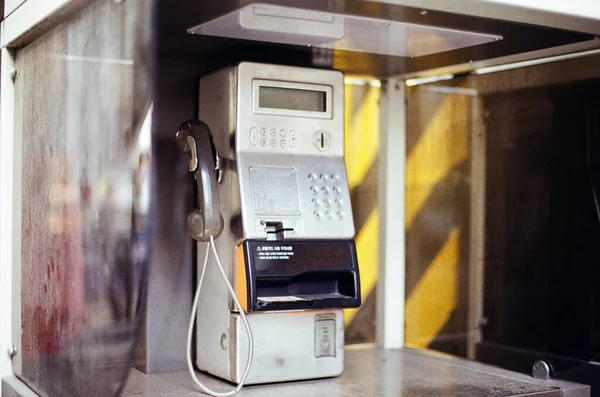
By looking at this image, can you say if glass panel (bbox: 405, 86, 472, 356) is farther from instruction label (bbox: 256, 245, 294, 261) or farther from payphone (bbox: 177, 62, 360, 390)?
instruction label (bbox: 256, 245, 294, 261)

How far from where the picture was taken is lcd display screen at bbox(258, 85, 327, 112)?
1.58 m

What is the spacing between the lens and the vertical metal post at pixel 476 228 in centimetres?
183

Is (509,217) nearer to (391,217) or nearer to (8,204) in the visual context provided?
(391,217)

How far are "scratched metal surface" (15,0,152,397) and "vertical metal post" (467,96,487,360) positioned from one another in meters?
0.94

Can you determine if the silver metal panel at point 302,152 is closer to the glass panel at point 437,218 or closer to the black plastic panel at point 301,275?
the black plastic panel at point 301,275

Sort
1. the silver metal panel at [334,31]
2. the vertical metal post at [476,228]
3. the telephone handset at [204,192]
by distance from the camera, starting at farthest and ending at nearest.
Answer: the vertical metal post at [476,228] < the telephone handset at [204,192] < the silver metal panel at [334,31]

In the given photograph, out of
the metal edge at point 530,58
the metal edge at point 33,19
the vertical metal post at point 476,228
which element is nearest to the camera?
the metal edge at point 33,19

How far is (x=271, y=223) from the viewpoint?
152cm

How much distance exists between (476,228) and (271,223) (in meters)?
0.56

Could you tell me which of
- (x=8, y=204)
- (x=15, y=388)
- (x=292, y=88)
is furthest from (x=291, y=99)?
(x=15, y=388)

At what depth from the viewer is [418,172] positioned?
199 centimetres

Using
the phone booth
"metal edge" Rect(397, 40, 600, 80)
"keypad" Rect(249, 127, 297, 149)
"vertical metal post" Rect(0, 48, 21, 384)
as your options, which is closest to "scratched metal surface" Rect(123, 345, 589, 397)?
the phone booth

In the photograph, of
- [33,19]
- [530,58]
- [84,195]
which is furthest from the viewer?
[530,58]

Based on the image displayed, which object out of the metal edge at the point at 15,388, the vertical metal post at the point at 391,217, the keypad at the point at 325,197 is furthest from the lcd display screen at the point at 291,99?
the metal edge at the point at 15,388
